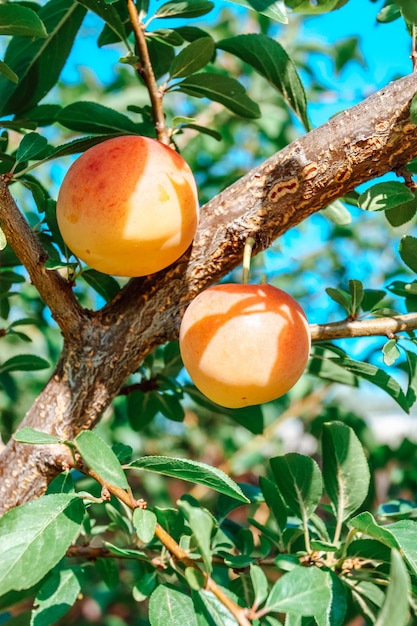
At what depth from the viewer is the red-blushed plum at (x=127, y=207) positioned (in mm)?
672

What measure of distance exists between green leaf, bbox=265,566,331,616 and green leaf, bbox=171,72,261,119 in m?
0.62

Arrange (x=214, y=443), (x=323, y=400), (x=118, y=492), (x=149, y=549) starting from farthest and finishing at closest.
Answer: (x=214, y=443) → (x=323, y=400) → (x=149, y=549) → (x=118, y=492)

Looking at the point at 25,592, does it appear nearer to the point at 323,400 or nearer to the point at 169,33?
the point at 169,33

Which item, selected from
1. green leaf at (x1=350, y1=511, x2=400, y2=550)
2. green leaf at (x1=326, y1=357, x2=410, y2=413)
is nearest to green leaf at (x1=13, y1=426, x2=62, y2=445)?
green leaf at (x1=350, y1=511, x2=400, y2=550)

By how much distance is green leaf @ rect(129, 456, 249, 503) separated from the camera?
0.53m

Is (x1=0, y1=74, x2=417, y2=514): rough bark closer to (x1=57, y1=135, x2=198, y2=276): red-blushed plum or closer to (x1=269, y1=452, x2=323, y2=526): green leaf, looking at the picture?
(x1=57, y1=135, x2=198, y2=276): red-blushed plum

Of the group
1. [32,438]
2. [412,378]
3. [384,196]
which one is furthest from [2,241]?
[412,378]

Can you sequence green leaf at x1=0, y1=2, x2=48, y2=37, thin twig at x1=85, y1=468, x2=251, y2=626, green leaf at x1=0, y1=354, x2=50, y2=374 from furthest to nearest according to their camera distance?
green leaf at x1=0, y1=354, x2=50, y2=374 < green leaf at x1=0, y1=2, x2=48, y2=37 < thin twig at x1=85, y1=468, x2=251, y2=626

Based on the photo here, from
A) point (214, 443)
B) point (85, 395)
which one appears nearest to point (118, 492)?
point (85, 395)

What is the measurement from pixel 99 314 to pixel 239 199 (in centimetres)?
21

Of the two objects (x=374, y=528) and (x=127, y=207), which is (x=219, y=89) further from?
(x=374, y=528)

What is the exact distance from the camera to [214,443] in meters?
2.55

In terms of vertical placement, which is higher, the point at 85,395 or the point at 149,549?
the point at 85,395

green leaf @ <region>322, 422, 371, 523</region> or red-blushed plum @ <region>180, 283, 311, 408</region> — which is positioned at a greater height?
red-blushed plum @ <region>180, 283, 311, 408</region>
